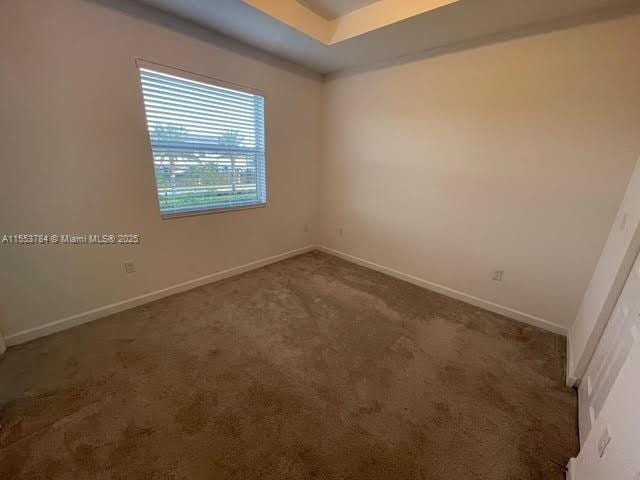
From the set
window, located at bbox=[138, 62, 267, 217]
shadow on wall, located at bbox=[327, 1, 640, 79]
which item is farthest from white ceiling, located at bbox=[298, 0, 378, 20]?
window, located at bbox=[138, 62, 267, 217]

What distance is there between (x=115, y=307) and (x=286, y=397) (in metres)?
1.76

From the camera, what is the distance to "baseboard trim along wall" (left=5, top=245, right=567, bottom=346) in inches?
77.1

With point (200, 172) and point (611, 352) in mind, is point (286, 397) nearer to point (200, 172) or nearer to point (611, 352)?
point (611, 352)

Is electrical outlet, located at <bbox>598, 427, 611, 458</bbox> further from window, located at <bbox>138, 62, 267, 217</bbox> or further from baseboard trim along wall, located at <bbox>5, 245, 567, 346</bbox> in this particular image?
window, located at <bbox>138, 62, 267, 217</bbox>

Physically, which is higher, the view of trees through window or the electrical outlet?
the view of trees through window

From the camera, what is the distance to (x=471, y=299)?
2652mm

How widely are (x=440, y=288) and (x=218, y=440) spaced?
2428 mm

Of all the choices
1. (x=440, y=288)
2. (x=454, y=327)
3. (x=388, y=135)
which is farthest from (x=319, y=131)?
(x=454, y=327)

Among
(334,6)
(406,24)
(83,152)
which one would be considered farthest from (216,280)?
(406,24)

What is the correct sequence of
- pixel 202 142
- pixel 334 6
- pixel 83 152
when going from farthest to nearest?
pixel 202 142, pixel 334 6, pixel 83 152

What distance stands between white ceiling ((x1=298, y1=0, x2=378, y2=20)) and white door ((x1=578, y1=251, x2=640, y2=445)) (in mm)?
2571

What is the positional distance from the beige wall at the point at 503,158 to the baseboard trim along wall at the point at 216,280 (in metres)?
0.05

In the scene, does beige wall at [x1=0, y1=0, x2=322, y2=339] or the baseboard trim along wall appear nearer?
beige wall at [x1=0, y1=0, x2=322, y2=339]

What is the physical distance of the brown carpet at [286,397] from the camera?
3.96 ft
